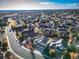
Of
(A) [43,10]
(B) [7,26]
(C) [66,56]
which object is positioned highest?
(A) [43,10]

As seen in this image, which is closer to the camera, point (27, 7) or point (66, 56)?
point (66, 56)

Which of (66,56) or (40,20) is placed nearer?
(66,56)

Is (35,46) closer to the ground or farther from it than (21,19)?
closer to the ground

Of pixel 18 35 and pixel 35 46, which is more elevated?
pixel 18 35

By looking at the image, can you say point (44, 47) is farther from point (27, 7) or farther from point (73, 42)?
point (27, 7)

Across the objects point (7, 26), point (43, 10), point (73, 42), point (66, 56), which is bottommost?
point (66, 56)

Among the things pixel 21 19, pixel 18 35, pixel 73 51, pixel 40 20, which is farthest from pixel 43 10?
pixel 73 51

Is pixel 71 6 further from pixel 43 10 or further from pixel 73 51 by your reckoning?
pixel 73 51

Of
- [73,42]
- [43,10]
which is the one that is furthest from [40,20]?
[73,42]
